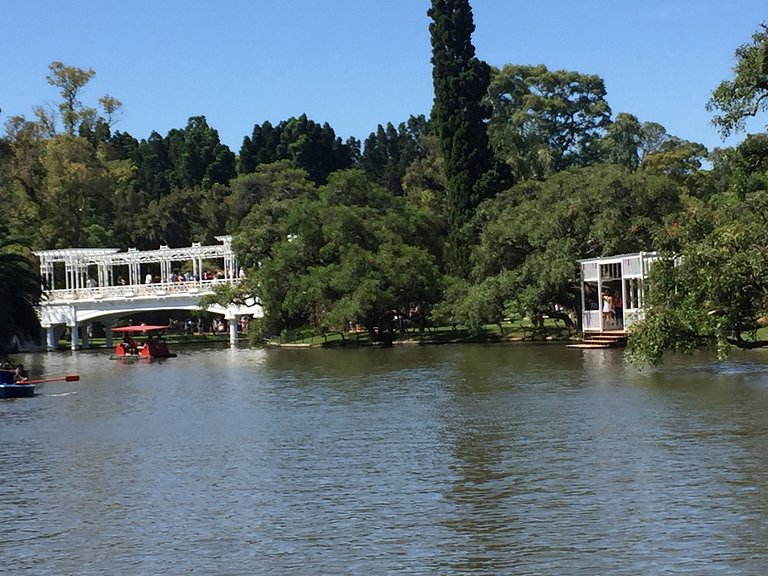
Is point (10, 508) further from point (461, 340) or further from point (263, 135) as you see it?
point (263, 135)

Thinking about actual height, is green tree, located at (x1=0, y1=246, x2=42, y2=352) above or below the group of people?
above

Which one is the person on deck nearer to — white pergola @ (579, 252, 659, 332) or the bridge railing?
white pergola @ (579, 252, 659, 332)

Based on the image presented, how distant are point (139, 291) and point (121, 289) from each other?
1.56 meters

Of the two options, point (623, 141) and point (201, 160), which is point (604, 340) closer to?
point (623, 141)

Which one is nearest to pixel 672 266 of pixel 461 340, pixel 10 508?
pixel 10 508

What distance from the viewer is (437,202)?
338ft

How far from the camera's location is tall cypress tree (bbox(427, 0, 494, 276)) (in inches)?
3029

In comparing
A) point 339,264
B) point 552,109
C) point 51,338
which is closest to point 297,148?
point 552,109

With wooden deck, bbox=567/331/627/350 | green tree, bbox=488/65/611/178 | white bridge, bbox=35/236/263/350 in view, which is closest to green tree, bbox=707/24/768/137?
wooden deck, bbox=567/331/627/350

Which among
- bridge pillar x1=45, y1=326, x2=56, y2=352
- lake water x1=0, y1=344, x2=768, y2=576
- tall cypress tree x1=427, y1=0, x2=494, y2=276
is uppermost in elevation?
tall cypress tree x1=427, y1=0, x2=494, y2=276

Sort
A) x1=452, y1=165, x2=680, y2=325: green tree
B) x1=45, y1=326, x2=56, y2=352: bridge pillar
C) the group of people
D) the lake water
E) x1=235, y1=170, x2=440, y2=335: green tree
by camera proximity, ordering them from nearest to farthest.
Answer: the lake water < the group of people < x1=452, y1=165, x2=680, y2=325: green tree < x1=235, y1=170, x2=440, y2=335: green tree < x1=45, y1=326, x2=56, y2=352: bridge pillar

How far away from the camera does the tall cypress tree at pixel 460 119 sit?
252 feet

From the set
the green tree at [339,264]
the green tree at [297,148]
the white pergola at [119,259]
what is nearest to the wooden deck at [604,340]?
the green tree at [339,264]

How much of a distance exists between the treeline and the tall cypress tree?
0.43 feet
